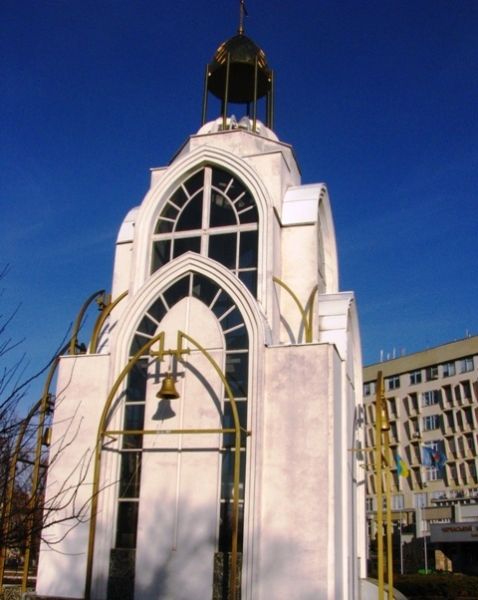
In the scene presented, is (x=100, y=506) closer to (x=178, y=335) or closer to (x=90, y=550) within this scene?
(x=90, y=550)

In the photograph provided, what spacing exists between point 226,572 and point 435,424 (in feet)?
196

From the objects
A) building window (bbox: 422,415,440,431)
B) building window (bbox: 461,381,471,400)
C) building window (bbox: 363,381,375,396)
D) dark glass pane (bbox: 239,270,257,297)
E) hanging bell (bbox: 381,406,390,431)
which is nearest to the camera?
hanging bell (bbox: 381,406,390,431)

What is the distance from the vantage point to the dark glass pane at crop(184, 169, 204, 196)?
17938mm

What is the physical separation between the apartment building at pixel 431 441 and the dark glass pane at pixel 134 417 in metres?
47.5

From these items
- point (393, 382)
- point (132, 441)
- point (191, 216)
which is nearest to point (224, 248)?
point (191, 216)

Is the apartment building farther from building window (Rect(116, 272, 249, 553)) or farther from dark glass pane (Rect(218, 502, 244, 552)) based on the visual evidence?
dark glass pane (Rect(218, 502, 244, 552))

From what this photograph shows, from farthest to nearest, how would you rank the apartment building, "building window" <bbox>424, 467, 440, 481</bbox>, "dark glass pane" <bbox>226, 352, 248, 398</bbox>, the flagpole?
"building window" <bbox>424, 467, 440, 481</bbox>
the apartment building
"dark glass pane" <bbox>226, 352, 248, 398</bbox>
the flagpole

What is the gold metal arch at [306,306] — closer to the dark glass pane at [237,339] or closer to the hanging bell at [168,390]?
the dark glass pane at [237,339]

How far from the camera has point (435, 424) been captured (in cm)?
7038

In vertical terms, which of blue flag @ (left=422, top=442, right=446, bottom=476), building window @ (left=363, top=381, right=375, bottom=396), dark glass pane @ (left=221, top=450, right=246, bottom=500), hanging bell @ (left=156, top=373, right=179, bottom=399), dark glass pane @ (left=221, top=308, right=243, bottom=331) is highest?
building window @ (left=363, top=381, right=375, bottom=396)

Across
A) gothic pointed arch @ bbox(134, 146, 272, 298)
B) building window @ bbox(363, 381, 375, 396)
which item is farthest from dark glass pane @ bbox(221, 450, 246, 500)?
building window @ bbox(363, 381, 375, 396)

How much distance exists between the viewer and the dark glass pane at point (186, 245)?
1742 centimetres

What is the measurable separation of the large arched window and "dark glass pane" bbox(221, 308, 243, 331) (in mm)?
1092

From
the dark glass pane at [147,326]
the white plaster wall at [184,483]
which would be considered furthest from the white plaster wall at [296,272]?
the dark glass pane at [147,326]
